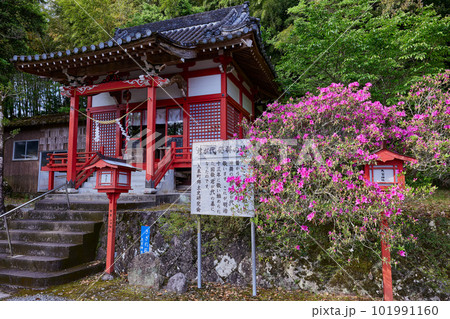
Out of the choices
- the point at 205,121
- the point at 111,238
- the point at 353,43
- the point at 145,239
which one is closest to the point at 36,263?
the point at 111,238

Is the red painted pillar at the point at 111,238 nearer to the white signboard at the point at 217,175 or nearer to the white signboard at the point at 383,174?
the white signboard at the point at 217,175

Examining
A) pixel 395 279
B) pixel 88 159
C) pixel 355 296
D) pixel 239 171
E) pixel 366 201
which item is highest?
pixel 88 159

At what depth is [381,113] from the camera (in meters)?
4.36

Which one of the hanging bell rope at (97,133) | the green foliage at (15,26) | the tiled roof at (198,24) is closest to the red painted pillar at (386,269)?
the tiled roof at (198,24)

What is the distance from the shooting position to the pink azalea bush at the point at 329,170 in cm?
353

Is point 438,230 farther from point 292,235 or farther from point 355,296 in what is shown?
point 292,235

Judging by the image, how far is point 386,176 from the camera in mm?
3654

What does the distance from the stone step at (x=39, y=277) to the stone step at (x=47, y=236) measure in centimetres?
58

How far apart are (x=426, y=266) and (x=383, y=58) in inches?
235

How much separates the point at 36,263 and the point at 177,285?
2.46 meters

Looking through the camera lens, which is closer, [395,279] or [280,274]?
[395,279]

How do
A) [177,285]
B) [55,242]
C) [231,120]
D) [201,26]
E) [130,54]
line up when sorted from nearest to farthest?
[177,285] < [55,242] < [130,54] < [231,120] < [201,26]

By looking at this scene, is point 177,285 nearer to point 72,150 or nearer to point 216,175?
point 216,175

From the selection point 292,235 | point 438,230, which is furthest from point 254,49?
point 438,230
